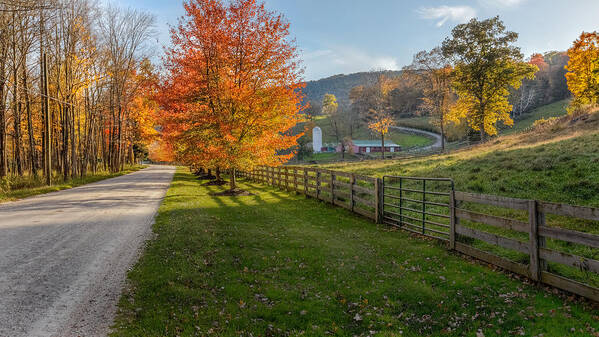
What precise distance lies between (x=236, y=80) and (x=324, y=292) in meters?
13.5

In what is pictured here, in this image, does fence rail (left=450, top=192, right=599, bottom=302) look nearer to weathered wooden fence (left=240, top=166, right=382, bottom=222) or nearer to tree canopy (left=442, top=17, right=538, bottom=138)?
weathered wooden fence (left=240, top=166, right=382, bottom=222)

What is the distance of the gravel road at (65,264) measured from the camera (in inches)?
173

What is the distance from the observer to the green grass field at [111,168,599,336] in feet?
14.3

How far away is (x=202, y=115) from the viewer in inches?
640

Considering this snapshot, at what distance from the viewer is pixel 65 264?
21.4 feet

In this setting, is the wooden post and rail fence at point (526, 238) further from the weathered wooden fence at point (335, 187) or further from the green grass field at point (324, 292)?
the green grass field at point (324, 292)

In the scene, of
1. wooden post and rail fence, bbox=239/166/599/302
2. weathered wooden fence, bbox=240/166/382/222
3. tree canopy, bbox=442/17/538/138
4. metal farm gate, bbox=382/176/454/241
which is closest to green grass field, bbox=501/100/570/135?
tree canopy, bbox=442/17/538/138

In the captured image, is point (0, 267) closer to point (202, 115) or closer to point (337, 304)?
point (337, 304)

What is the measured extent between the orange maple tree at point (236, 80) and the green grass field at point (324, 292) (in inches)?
317

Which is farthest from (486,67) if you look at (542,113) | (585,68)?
(542,113)

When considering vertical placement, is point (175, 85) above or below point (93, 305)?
above

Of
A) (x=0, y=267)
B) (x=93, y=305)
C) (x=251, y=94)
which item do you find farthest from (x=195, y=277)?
(x=251, y=94)

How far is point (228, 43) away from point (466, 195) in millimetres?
13203

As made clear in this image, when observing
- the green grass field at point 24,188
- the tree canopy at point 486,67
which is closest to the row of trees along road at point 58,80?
the green grass field at point 24,188
